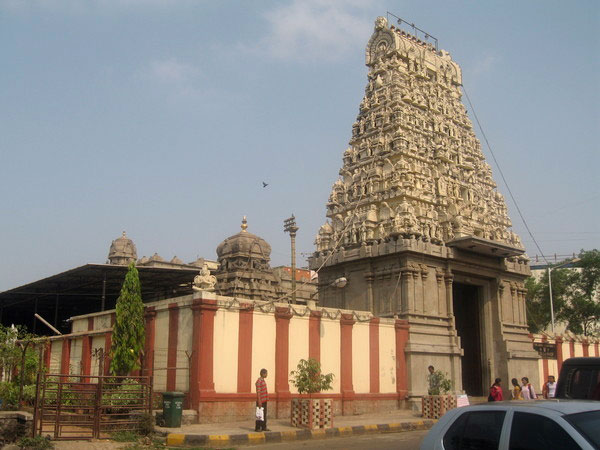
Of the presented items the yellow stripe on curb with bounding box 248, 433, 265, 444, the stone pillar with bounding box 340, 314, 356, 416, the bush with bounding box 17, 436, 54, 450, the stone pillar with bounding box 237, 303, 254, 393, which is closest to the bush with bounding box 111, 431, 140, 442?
the bush with bounding box 17, 436, 54, 450

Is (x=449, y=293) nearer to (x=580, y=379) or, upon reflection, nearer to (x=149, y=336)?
(x=149, y=336)

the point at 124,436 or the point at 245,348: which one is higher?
the point at 245,348

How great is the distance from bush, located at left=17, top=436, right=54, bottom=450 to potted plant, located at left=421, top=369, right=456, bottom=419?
14.0 m

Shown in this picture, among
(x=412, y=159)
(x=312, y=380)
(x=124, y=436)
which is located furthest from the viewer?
(x=412, y=159)

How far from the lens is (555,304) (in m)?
53.7

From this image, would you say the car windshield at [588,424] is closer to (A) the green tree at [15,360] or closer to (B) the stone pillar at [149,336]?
(B) the stone pillar at [149,336]

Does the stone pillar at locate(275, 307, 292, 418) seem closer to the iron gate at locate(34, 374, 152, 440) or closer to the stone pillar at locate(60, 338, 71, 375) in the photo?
the iron gate at locate(34, 374, 152, 440)

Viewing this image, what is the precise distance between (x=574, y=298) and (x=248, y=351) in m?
39.1

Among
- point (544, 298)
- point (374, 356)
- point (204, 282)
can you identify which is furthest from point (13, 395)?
point (544, 298)

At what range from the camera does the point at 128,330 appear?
2156 cm

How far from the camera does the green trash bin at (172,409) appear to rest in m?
18.6

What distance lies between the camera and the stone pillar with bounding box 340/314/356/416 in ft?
81.3

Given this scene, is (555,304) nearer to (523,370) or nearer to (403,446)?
(523,370)

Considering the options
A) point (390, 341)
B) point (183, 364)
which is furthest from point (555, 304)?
point (183, 364)
